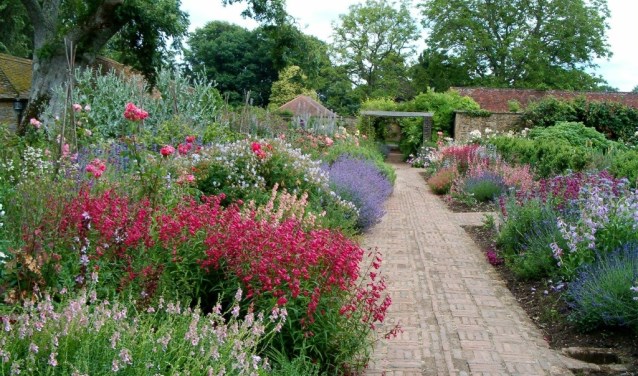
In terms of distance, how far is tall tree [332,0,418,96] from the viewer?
53.8 m

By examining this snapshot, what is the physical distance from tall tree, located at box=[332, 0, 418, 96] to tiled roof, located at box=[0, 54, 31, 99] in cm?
3229

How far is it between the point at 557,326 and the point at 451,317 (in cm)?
95

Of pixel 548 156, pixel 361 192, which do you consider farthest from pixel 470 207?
pixel 361 192

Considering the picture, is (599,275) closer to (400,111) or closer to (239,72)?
(400,111)

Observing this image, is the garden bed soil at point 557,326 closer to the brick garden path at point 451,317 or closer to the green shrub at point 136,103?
the brick garden path at point 451,317

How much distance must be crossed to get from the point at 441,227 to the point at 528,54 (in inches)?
1341

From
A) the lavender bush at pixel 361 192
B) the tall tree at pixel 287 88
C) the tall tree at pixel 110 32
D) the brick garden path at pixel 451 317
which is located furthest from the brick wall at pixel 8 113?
the tall tree at pixel 287 88

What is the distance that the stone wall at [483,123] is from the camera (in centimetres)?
A: 2858

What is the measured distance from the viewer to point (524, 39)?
4203 centimetres

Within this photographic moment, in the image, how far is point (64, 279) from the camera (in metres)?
3.63

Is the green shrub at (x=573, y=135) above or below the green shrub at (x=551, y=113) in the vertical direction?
below

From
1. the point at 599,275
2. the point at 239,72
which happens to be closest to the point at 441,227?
the point at 599,275

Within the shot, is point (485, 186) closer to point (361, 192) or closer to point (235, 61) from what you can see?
point (361, 192)

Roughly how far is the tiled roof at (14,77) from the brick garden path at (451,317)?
1819cm
